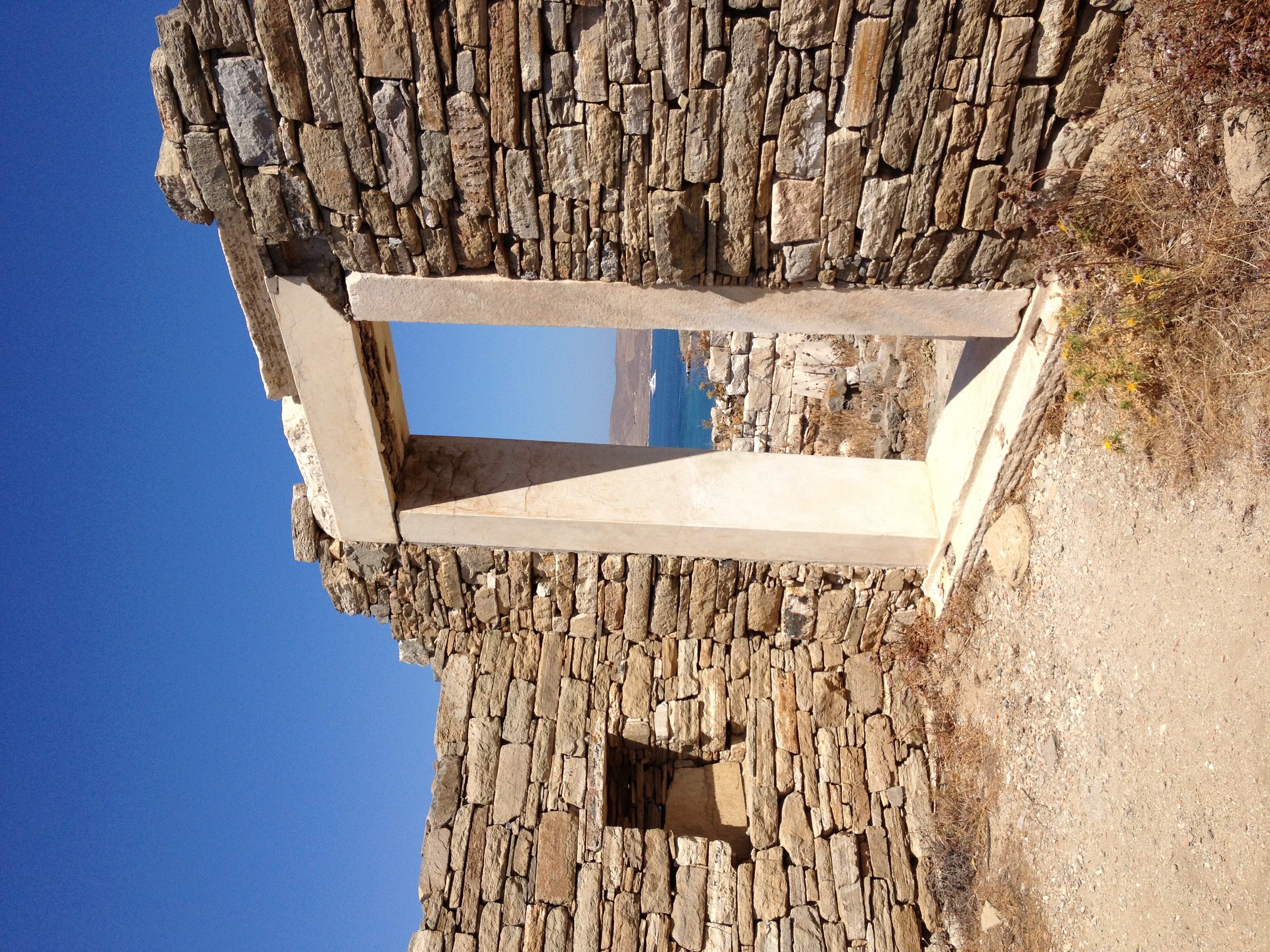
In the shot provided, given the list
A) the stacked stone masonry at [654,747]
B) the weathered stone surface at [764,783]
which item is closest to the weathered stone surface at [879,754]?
the stacked stone masonry at [654,747]

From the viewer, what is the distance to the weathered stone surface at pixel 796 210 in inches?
141

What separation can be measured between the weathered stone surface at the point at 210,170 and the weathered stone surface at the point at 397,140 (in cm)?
60

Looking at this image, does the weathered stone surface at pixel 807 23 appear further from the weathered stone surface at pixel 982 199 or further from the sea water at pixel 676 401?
the sea water at pixel 676 401

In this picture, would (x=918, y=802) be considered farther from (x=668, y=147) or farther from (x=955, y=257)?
(x=668, y=147)

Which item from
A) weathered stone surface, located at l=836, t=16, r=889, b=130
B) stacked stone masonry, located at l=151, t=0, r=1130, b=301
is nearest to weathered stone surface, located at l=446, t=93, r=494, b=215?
stacked stone masonry, located at l=151, t=0, r=1130, b=301

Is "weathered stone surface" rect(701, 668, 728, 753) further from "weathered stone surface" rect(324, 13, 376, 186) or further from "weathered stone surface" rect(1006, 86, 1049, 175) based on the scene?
"weathered stone surface" rect(324, 13, 376, 186)

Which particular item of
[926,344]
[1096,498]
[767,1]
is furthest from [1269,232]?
[926,344]

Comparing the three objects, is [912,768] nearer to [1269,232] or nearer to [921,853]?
[921,853]

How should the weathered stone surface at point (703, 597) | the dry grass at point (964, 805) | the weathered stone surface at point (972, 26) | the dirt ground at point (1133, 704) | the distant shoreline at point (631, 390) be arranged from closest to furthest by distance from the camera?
the dirt ground at point (1133, 704) → the weathered stone surface at point (972, 26) → the dry grass at point (964, 805) → the weathered stone surface at point (703, 597) → the distant shoreline at point (631, 390)

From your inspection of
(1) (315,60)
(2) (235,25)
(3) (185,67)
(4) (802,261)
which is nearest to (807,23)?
(4) (802,261)

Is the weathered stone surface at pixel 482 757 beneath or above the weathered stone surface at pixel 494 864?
above

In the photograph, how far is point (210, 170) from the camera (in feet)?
11.5

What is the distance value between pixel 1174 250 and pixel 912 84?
3.72 feet

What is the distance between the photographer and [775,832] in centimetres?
512
